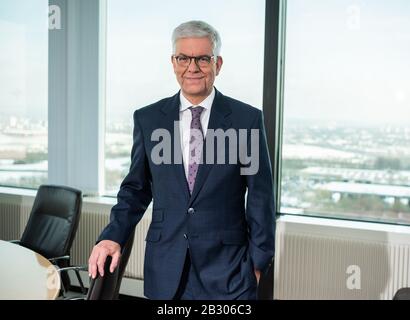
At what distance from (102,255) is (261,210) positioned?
0.54 metres

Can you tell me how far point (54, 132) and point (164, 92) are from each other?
98 centimetres

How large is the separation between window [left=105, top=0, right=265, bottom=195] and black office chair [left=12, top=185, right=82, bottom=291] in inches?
45.1

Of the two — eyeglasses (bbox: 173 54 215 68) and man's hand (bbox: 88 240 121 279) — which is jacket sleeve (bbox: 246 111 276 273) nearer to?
eyeglasses (bbox: 173 54 215 68)

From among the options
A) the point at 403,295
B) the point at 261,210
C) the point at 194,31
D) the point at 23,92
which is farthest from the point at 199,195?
the point at 23,92

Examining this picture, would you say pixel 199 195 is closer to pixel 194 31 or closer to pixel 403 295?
pixel 194 31

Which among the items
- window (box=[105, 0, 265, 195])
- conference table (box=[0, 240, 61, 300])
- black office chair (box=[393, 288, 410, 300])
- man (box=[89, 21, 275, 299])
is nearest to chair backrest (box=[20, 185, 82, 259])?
conference table (box=[0, 240, 61, 300])

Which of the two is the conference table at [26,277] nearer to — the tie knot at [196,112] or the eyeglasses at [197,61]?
the tie knot at [196,112]

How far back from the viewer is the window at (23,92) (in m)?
4.42

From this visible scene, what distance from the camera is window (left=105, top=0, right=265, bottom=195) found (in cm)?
369

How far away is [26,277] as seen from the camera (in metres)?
2.03

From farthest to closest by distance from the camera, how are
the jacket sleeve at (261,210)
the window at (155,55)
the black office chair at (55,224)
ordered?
1. the window at (155,55)
2. the black office chair at (55,224)
3. the jacket sleeve at (261,210)

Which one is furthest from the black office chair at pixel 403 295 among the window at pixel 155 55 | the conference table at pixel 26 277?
the window at pixel 155 55

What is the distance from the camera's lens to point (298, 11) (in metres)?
3.59
